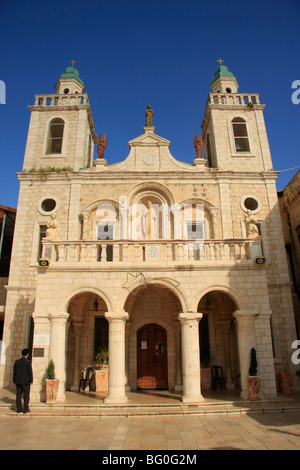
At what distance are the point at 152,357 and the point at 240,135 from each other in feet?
45.9

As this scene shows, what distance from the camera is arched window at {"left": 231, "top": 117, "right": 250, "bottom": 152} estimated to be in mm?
19469

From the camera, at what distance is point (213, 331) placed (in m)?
15.1

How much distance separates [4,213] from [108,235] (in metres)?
6.55

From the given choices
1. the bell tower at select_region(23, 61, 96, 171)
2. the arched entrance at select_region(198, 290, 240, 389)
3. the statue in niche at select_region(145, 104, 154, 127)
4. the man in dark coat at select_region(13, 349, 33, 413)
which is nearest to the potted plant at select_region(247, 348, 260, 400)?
the arched entrance at select_region(198, 290, 240, 389)

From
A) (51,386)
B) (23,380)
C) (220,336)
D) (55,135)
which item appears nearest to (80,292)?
(51,386)

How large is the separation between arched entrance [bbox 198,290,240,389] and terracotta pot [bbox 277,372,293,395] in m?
1.76

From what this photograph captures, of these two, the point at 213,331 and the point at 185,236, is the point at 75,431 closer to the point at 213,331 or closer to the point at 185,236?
the point at 213,331

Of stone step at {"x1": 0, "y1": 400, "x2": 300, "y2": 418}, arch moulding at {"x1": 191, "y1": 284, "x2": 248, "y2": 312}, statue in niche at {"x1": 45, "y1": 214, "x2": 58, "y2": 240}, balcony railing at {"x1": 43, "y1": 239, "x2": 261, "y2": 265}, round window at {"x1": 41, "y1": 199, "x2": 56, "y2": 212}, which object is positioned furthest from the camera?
round window at {"x1": 41, "y1": 199, "x2": 56, "y2": 212}

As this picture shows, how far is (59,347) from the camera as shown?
1118 cm

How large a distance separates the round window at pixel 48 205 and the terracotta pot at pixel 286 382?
13.5 m

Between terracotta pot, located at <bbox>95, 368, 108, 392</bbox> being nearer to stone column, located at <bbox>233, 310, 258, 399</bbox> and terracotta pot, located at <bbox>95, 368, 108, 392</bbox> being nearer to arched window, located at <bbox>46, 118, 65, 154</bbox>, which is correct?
stone column, located at <bbox>233, 310, 258, 399</bbox>

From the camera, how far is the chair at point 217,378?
13.9 m

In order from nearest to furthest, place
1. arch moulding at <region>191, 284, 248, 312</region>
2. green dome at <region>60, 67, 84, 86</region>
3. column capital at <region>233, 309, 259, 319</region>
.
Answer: column capital at <region>233, 309, 259, 319</region> → arch moulding at <region>191, 284, 248, 312</region> → green dome at <region>60, 67, 84, 86</region>
